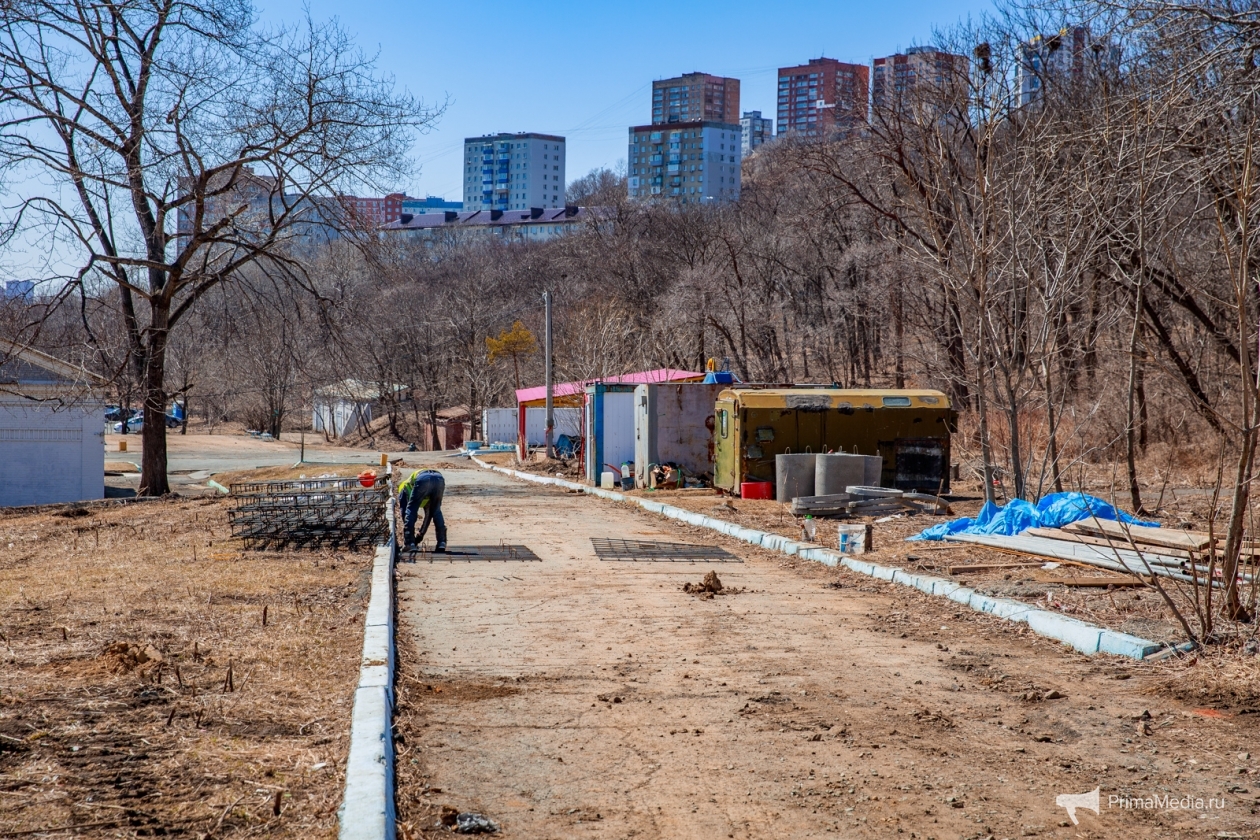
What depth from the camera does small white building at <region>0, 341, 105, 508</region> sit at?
3039 centimetres

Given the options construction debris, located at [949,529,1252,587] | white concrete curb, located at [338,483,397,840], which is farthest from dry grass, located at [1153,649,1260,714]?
white concrete curb, located at [338,483,397,840]

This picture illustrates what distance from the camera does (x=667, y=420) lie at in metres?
23.6

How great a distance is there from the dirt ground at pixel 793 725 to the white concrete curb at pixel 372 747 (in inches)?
5.9

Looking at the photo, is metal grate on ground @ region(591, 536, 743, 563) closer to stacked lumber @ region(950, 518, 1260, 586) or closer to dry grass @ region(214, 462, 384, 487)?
stacked lumber @ region(950, 518, 1260, 586)

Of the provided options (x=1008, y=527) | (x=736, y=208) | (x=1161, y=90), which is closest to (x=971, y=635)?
(x=1008, y=527)

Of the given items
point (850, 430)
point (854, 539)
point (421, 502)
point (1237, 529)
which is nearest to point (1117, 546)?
point (854, 539)

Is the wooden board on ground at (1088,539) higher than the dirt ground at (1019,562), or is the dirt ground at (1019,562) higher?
the wooden board on ground at (1088,539)

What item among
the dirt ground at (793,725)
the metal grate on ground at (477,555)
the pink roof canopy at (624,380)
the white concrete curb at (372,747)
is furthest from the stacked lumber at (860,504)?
the pink roof canopy at (624,380)

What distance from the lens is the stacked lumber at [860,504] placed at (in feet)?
52.0

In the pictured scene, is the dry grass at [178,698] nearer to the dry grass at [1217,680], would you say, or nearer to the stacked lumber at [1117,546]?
the dry grass at [1217,680]

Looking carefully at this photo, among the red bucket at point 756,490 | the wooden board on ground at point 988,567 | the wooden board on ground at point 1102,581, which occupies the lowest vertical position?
the wooden board on ground at point 988,567

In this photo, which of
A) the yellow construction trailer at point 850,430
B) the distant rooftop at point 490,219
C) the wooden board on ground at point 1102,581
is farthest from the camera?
the distant rooftop at point 490,219

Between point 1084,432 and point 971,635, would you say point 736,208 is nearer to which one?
point 1084,432

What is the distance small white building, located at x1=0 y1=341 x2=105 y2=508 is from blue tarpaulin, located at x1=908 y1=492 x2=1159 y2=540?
25141 millimetres
